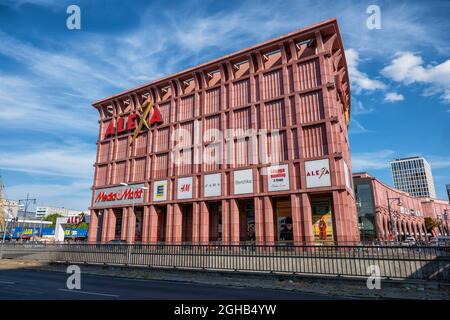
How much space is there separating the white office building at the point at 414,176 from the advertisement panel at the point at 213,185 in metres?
186

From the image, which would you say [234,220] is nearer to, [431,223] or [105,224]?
[105,224]


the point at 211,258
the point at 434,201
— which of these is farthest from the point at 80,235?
the point at 434,201

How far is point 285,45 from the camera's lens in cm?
3950

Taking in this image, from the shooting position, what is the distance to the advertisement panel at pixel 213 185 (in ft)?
131

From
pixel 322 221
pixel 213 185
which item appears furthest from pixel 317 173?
pixel 213 185

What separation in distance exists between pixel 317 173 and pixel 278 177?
4.72 meters

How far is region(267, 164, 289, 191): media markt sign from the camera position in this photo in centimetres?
3550

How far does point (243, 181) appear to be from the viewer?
1499 inches

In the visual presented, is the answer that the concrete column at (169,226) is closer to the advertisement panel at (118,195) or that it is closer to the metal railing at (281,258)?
the advertisement panel at (118,195)

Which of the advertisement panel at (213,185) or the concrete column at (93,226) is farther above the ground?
the advertisement panel at (213,185)

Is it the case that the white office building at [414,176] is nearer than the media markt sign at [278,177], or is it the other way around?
the media markt sign at [278,177]

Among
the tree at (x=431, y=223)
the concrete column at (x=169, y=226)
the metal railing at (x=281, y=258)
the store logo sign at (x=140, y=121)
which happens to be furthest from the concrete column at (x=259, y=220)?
the tree at (x=431, y=223)

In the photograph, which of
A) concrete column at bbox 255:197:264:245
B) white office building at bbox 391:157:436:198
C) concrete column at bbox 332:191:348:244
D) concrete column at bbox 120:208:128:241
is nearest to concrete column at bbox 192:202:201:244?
concrete column at bbox 255:197:264:245
